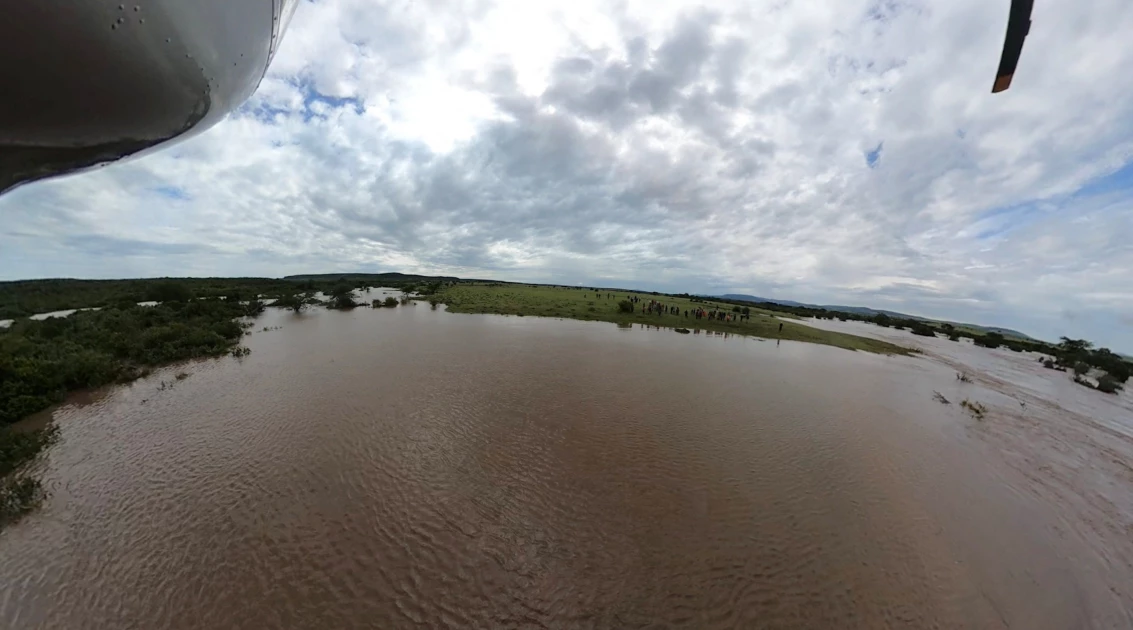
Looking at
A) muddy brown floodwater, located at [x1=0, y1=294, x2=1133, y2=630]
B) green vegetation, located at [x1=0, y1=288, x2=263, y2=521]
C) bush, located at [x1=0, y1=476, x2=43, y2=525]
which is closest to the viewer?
muddy brown floodwater, located at [x1=0, y1=294, x2=1133, y2=630]

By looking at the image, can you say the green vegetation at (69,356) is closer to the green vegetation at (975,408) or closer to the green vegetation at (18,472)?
the green vegetation at (18,472)

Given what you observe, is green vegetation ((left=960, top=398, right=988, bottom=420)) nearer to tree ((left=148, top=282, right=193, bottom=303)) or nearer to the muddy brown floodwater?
the muddy brown floodwater

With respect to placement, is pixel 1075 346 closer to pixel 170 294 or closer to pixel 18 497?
pixel 18 497

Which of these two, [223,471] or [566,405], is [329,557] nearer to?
[223,471]

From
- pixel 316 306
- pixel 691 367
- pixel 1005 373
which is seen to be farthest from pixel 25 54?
pixel 316 306

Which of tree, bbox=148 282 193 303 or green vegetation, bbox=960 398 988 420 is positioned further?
tree, bbox=148 282 193 303

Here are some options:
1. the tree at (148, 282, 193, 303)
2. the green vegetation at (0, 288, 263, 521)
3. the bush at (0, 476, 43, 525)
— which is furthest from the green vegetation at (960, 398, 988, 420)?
the tree at (148, 282, 193, 303)

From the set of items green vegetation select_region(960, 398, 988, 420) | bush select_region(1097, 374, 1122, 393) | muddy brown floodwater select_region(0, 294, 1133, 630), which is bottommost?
muddy brown floodwater select_region(0, 294, 1133, 630)

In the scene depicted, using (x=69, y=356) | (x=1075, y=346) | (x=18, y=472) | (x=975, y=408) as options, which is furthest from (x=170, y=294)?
(x=1075, y=346)

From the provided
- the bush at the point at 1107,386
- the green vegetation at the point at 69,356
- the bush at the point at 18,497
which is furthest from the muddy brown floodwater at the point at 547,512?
the bush at the point at 1107,386
